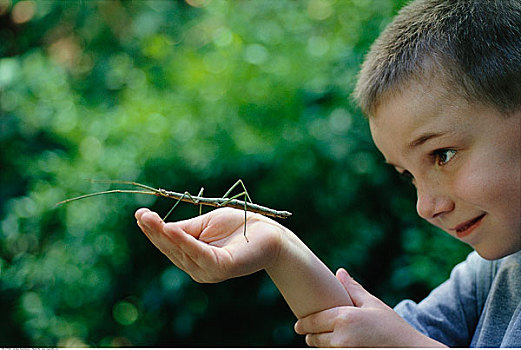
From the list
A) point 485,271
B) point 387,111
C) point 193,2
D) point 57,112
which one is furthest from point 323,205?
point 193,2

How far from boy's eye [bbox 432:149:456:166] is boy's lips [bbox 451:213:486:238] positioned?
14cm

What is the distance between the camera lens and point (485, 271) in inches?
53.5

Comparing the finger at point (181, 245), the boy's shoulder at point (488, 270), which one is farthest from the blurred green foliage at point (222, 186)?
the finger at point (181, 245)

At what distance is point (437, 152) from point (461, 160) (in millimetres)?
53

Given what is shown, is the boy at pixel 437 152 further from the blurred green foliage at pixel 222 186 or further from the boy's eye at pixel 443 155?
the blurred green foliage at pixel 222 186


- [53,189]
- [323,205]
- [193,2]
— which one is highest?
[193,2]

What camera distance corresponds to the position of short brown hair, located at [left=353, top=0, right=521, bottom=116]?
1.07 metres

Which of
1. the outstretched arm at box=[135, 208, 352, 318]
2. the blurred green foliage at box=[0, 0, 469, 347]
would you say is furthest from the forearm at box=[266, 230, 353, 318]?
the blurred green foliage at box=[0, 0, 469, 347]

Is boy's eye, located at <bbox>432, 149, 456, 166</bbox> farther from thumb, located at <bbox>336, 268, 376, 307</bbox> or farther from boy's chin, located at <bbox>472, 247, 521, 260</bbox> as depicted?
thumb, located at <bbox>336, 268, 376, 307</bbox>

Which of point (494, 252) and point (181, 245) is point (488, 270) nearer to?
point (494, 252)

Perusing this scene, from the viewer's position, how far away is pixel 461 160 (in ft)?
3.50

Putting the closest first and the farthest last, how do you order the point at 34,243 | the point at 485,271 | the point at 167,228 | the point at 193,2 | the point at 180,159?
1. the point at 167,228
2. the point at 485,271
3. the point at 180,159
4. the point at 34,243
5. the point at 193,2

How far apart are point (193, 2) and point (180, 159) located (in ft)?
6.61

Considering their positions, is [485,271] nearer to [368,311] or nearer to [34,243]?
[368,311]
